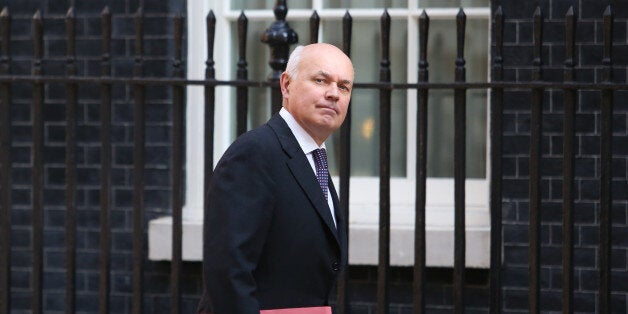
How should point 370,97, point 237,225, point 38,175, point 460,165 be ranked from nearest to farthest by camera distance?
point 237,225 → point 460,165 → point 38,175 → point 370,97

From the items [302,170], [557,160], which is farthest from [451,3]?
[302,170]

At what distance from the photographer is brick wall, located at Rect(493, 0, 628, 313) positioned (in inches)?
220

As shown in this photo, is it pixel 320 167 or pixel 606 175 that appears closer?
pixel 320 167

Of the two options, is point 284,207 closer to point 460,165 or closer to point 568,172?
point 460,165

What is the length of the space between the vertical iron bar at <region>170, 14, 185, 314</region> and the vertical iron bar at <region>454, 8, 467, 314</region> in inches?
44.3

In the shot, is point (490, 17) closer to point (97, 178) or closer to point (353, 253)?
point (353, 253)

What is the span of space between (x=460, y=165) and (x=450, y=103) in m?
1.38

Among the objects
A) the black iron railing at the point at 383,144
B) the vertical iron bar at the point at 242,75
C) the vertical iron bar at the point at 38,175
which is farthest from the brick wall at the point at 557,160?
the vertical iron bar at the point at 38,175

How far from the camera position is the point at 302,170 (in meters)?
3.07

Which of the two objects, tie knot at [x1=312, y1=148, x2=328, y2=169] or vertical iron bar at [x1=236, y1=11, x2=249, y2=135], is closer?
tie knot at [x1=312, y1=148, x2=328, y2=169]

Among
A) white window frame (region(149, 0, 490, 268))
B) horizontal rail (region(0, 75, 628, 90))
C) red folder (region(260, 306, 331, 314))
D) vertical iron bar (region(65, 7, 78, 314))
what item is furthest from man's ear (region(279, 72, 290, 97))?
white window frame (region(149, 0, 490, 268))

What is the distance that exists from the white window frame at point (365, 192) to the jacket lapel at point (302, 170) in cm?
259

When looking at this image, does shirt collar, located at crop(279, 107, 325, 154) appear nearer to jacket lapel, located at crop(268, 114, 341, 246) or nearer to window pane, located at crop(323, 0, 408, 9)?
jacket lapel, located at crop(268, 114, 341, 246)

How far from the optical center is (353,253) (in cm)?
570
